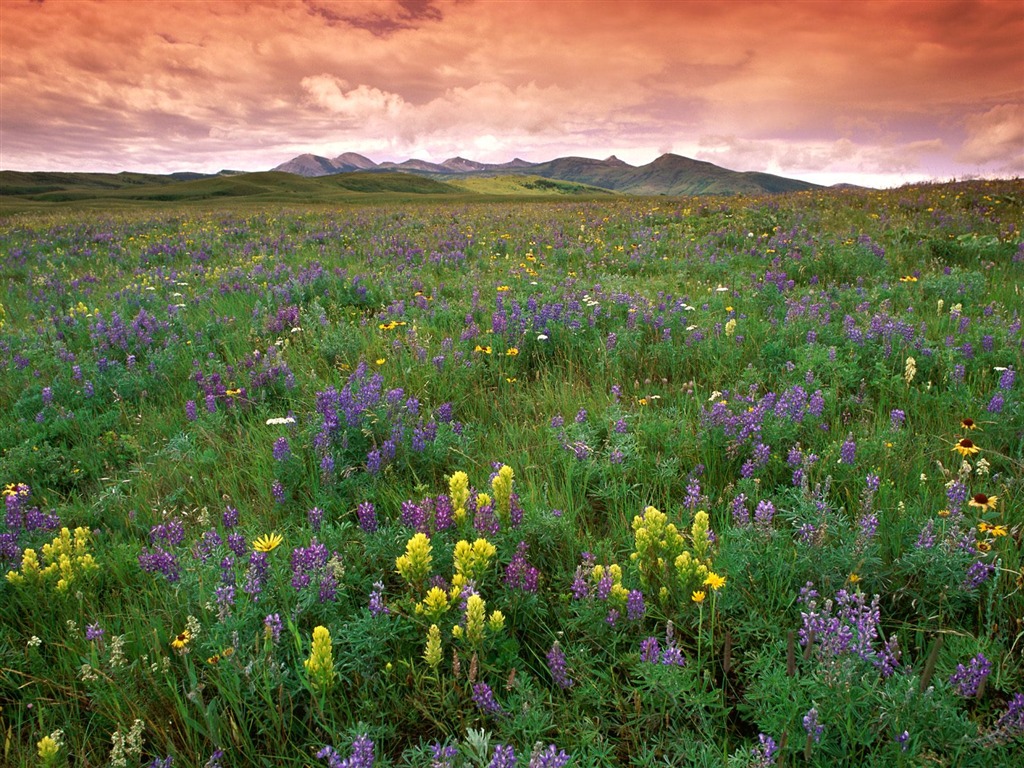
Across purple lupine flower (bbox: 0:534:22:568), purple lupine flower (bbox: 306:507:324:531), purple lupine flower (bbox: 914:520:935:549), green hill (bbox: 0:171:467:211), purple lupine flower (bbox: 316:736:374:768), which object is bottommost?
purple lupine flower (bbox: 0:534:22:568)

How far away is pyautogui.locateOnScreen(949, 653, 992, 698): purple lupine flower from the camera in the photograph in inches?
73.1

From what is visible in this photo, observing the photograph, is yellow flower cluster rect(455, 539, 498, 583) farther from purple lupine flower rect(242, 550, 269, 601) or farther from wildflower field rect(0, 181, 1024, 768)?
purple lupine flower rect(242, 550, 269, 601)

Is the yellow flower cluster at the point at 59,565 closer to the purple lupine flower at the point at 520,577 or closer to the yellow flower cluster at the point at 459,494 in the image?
the yellow flower cluster at the point at 459,494

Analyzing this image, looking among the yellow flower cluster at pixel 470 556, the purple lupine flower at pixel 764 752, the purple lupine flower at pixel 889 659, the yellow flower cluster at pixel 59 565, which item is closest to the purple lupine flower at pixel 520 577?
the yellow flower cluster at pixel 470 556

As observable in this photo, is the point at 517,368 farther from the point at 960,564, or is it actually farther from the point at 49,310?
the point at 49,310

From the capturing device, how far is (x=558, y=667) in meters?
2.14

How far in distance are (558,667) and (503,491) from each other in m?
0.84

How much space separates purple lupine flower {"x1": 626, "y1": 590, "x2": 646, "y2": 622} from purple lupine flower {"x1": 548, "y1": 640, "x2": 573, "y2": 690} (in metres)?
0.35

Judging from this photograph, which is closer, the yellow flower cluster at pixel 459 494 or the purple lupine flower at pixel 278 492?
the yellow flower cluster at pixel 459 494

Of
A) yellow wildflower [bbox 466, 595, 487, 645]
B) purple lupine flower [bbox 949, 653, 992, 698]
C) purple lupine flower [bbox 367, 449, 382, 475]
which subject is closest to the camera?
purple lupine flower [bbox 949, 653, 992, 698]

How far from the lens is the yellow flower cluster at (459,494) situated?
2662 millimetres

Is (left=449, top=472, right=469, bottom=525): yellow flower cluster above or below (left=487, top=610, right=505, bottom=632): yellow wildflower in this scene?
above

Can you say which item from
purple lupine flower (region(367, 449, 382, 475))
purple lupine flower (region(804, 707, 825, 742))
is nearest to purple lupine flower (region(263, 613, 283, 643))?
purple lupine flower (region(367, 449, 382, 475))

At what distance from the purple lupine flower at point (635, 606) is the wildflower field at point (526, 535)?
0.04 ft
